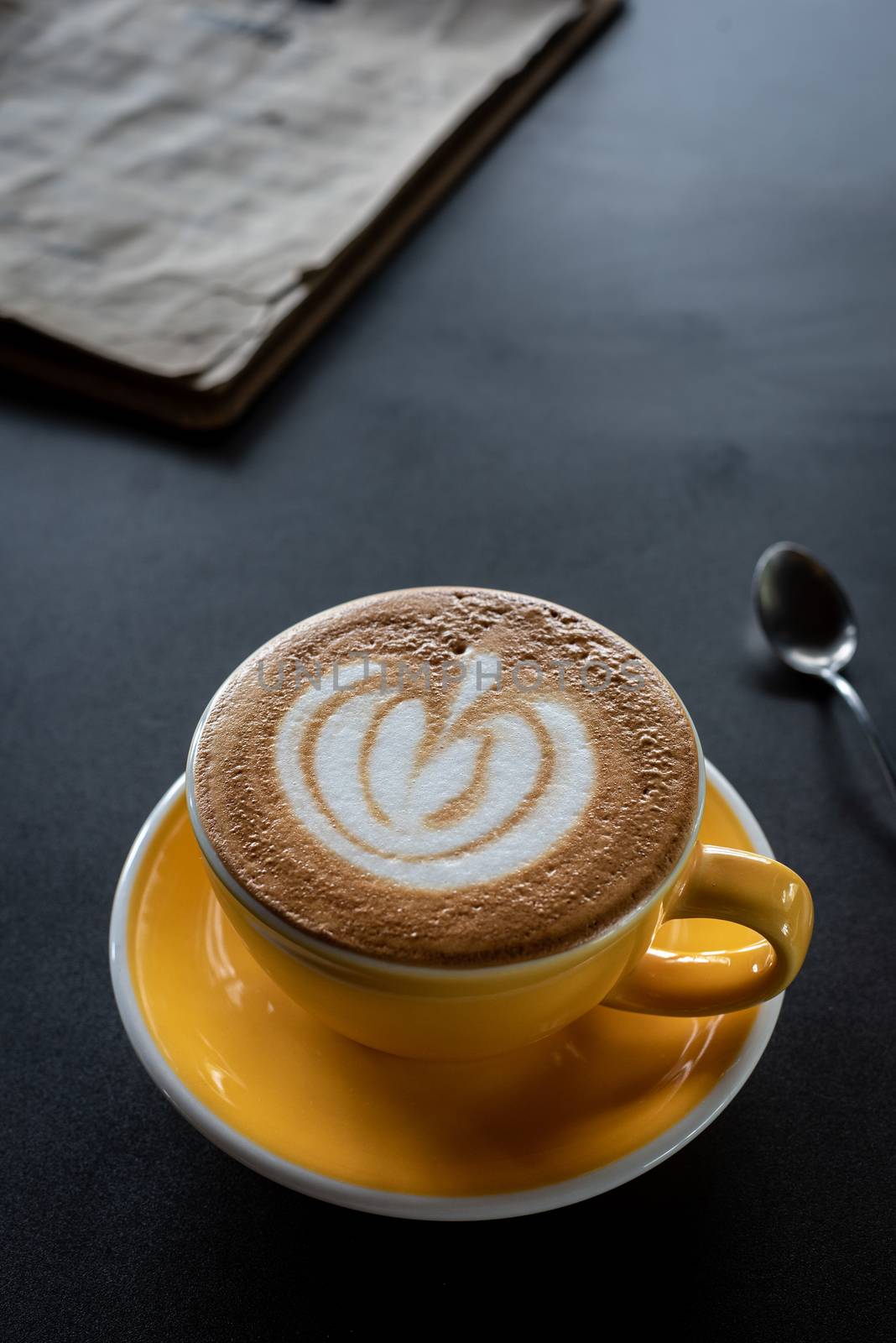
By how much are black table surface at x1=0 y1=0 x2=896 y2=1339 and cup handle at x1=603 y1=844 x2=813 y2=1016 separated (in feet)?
0.30

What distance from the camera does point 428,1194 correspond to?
0.47 meters

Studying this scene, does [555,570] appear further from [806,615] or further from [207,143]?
[207,143]

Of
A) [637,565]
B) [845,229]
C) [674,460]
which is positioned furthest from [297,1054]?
[845,229]

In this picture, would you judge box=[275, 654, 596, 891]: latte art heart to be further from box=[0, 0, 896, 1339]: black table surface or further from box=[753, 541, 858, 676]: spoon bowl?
box=[753, 541, 858, 676]: spoon bowl

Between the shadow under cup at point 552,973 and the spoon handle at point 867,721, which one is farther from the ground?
the shadow under cup at point 552,973

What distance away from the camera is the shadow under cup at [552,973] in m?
0.45

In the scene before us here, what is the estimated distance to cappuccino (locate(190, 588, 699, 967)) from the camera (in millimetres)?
464

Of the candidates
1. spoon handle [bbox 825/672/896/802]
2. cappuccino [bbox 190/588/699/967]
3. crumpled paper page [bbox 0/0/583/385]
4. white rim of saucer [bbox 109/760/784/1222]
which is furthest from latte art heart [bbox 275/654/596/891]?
crumpled paper page [bbox 0/0/583/385]

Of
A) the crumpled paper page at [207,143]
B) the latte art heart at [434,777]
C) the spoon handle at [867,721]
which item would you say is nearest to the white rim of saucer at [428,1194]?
the latte art heart at [434,777]

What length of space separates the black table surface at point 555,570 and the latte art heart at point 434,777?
18 centimetres

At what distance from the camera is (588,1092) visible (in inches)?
20.6

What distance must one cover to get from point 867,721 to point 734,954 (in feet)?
0.96

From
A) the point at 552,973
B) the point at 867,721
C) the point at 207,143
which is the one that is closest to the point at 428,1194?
the point at 552,973

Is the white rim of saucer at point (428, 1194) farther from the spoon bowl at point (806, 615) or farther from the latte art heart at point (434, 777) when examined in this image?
the spoon bowl at point (806, 615)
